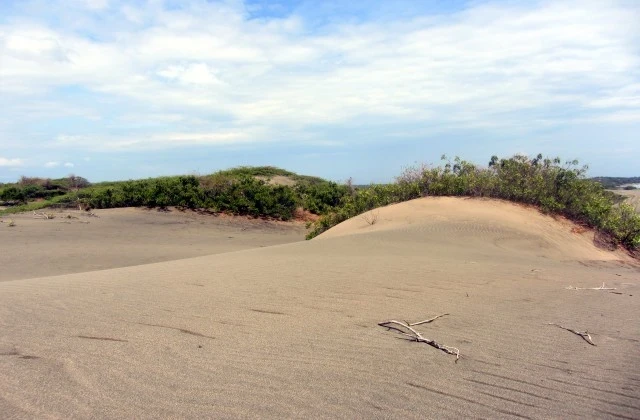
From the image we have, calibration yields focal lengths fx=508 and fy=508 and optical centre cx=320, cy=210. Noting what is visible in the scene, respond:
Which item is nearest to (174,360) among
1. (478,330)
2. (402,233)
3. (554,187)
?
(478,330)

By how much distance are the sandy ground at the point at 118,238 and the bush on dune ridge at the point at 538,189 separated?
6.50 metres

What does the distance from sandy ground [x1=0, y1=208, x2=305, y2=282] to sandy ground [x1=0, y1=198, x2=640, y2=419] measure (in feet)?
18.2

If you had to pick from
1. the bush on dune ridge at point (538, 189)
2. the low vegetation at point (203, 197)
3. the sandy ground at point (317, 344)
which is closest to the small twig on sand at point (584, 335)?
the sandy ground at point (317, 344)

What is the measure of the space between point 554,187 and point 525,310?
31.4 ft

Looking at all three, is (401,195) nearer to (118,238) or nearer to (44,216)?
(118,238)

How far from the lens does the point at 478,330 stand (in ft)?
15.5

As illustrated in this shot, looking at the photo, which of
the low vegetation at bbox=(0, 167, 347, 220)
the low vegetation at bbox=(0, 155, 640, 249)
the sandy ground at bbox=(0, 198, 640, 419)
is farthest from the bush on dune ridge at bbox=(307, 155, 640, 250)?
the low vegetation at bbox=(0, 167, 347, 220)

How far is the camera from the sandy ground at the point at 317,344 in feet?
10.6

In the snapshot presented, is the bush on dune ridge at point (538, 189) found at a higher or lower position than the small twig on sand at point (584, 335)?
higher

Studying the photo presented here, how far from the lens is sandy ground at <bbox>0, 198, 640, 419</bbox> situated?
3.24m

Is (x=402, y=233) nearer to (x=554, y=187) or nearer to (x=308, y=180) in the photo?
(x=554, y=187)

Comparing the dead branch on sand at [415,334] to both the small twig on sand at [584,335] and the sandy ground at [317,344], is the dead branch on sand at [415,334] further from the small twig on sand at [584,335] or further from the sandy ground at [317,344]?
the small twig on sand at [584,335]

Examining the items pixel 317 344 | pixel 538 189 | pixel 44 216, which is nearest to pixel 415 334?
pixel 317 344

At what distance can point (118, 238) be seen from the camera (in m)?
17.8
